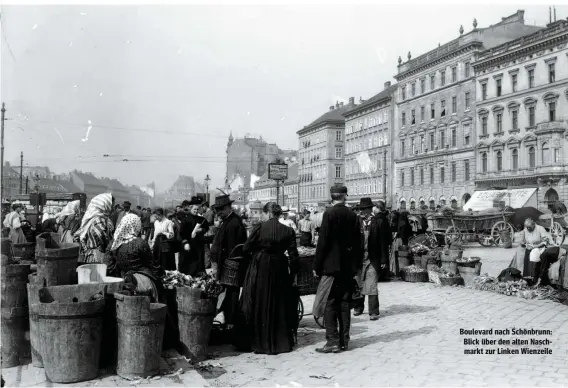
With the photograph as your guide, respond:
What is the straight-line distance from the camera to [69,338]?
5238 mm

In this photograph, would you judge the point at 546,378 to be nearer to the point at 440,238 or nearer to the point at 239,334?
the point at 239,334

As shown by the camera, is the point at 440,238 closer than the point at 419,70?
Yes

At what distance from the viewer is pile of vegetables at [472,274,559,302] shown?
10500 mm

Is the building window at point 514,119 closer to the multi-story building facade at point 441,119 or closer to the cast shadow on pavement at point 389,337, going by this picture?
the multi-story building facade at point 441,119

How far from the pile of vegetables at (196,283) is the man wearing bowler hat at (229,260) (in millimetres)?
171

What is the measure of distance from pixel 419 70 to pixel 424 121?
614 centimetres

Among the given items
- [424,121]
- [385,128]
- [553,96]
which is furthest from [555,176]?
[385,128]

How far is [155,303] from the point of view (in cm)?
570

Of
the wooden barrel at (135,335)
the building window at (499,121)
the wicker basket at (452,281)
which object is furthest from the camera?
the building window at (499,121)

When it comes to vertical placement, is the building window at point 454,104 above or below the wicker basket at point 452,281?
above

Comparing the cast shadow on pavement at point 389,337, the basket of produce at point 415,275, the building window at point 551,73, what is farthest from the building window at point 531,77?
the cast shadow on pavement at point 389,337

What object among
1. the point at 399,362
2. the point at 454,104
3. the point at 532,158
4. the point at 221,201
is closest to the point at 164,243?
the point at 221,201

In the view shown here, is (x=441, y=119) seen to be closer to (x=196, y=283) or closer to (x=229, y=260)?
(x=229, y=260)

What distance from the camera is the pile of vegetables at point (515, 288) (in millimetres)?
10500
